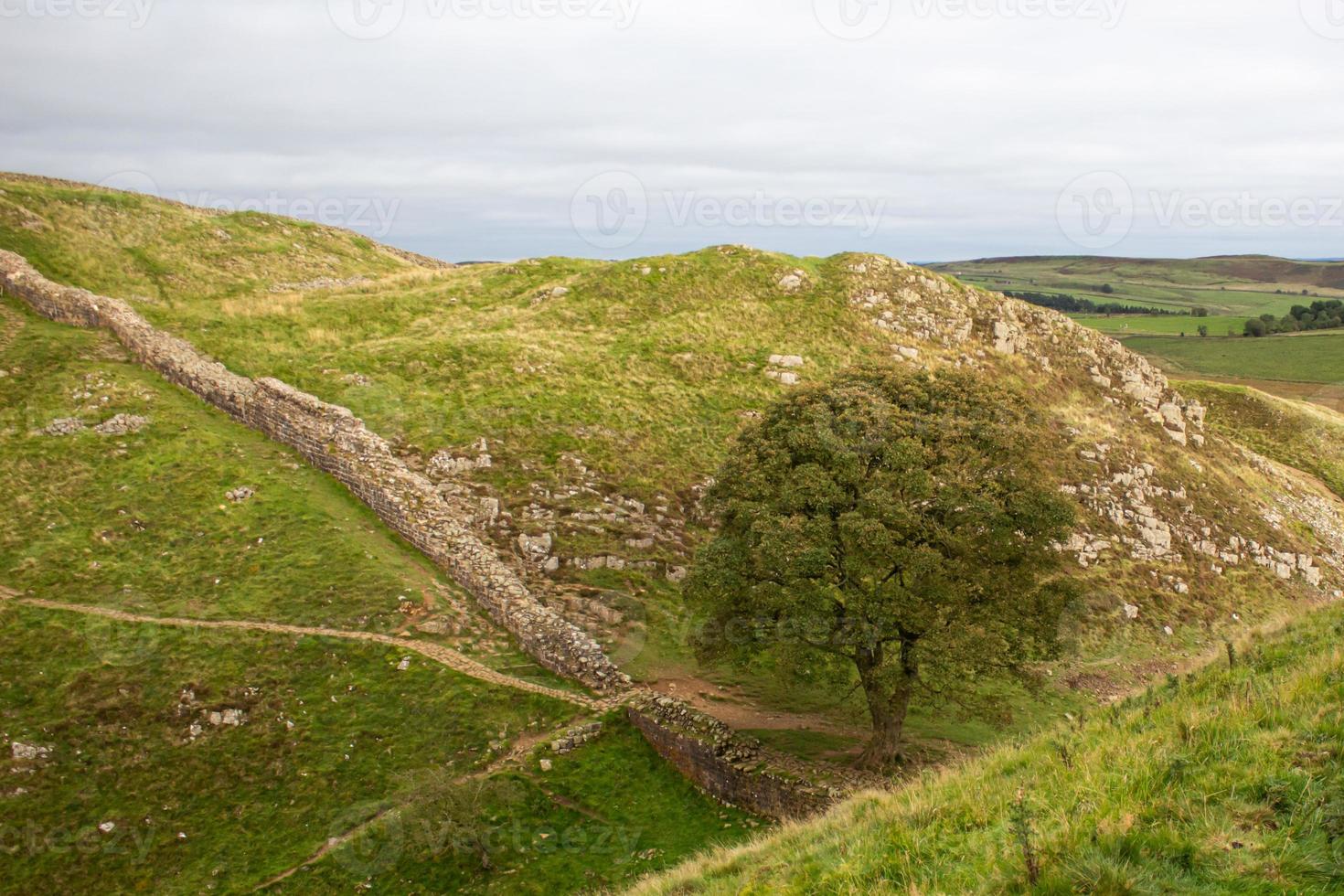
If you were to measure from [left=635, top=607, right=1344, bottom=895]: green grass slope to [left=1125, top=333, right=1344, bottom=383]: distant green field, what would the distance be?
111363mm

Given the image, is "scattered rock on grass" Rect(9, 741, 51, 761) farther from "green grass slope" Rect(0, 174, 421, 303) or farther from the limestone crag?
the limestone crag

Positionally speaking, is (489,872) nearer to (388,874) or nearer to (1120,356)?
(388,874)

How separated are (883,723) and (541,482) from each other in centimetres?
1696

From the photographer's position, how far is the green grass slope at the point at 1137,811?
7.78 metres

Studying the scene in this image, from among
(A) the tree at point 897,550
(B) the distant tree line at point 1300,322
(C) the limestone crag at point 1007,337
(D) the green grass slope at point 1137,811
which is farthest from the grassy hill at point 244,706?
(B) the distant tree line at point 1300,322

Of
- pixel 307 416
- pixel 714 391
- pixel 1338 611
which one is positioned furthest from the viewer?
pixel 714 391

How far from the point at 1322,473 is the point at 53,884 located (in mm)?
71789

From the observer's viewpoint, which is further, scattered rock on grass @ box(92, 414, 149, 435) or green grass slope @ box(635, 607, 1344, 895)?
scattered rock on grass @ box(92, 414, 149, 435)

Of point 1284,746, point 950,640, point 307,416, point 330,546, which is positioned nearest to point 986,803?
point 1284,746

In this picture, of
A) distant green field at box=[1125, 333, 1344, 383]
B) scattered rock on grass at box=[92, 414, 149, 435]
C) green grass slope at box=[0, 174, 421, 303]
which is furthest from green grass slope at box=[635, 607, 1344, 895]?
distant green field at box=[1125, 333, 1344, 383]

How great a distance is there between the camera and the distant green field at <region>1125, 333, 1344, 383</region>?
103000mm

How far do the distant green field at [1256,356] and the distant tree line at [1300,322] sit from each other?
3905 mm

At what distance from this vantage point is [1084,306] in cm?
17362

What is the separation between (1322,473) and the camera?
55.9m
